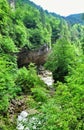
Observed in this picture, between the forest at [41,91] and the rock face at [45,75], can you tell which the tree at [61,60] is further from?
the rock face at [45,75]

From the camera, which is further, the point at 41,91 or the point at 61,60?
the point at 61,60

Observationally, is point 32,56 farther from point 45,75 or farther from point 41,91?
point 41,91

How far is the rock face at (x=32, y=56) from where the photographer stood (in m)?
80.9

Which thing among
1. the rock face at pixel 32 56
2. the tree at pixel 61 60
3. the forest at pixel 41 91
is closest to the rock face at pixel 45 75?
the rock face at pixel 32 56

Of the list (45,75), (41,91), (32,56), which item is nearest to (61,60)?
(45,75)

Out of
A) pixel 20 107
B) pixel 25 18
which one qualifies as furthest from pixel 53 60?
pixel 25 18

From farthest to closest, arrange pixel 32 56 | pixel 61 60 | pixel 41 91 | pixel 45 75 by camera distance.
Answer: pixel 32 56
pixel 45 75
pixel 61 60
pixel 41 91

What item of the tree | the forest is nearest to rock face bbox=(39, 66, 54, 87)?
the forest

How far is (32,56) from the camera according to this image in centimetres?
8475

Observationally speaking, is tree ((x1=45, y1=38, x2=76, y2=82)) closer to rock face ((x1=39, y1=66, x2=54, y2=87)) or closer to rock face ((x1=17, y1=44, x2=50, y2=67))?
rock face ((x1=39, y1=66, x2=54, y2=87))

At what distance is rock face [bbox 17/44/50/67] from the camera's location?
8091 centimetres

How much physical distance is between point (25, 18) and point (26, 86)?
200 feet

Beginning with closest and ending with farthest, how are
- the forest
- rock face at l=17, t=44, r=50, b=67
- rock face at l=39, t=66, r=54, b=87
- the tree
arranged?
the forest < the tree < rock face at l=39, t=66, r=54, b=87 < rock face at l=17, t=44, r=50, b=67

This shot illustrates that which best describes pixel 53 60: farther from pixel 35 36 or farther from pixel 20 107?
pixel 35 36
